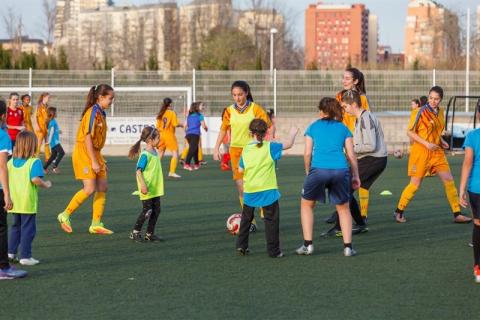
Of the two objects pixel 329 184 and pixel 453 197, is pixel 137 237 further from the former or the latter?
pixel 453 197

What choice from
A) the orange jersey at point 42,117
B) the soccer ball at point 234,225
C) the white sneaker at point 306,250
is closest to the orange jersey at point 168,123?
the orange jersey at point 42,117

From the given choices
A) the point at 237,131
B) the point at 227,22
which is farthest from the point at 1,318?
the point at 227,22

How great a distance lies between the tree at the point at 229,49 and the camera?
5528 cm

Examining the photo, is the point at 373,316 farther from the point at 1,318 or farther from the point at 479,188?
the point at 1,318

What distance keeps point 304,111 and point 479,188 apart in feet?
82.5

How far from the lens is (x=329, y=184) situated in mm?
9555

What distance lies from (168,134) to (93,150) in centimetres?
1050

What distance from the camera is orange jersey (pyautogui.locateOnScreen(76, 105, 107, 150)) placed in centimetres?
1099

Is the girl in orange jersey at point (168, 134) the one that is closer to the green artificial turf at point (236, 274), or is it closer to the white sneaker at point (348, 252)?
the green artificial turf at point (236, 274)

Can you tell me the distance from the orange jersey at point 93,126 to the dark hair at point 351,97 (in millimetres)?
2779

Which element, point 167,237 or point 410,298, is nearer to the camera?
point 410,298

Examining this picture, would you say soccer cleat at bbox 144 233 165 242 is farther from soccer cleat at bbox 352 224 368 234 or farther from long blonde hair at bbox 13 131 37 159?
soccer cleat at bbox 352 224 368 234

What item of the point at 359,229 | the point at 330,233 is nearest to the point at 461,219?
the point at 359,229

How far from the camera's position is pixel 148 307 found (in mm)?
7312
